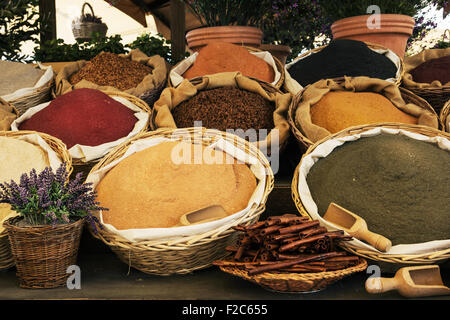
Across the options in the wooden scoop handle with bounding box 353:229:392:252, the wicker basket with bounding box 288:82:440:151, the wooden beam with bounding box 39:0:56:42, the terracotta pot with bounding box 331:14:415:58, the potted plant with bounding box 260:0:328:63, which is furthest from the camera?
the wooden beam with bounding box 39:0:56:42

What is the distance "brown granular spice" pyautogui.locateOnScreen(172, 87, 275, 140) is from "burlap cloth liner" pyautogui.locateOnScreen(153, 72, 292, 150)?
23mm

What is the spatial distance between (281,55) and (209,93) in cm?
112

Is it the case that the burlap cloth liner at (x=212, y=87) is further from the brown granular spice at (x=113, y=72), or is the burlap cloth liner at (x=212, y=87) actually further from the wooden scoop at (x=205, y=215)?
the wooden scoop at (x=205, y=215)

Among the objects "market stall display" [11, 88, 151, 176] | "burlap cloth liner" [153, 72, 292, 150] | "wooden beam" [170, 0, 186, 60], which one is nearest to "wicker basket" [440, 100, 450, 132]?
"burlap cloth liner" [153, 72, 292, 150]

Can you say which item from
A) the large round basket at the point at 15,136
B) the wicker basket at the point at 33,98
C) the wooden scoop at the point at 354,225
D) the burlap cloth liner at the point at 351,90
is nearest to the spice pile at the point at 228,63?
the burlap cloth liner at the point at 351,90

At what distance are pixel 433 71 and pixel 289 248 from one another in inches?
54.9

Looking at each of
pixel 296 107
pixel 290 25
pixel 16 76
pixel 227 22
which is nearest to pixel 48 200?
pixel 296 107

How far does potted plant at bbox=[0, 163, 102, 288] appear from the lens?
1085 millimetres

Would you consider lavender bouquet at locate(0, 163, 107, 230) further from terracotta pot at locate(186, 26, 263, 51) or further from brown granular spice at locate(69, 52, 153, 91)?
terracotta pot at locate(186, 26, 263, 51)

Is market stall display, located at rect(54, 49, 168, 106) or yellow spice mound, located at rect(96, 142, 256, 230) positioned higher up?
market stall display, located at rect(54, 49, 168, 106)

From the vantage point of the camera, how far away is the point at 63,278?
1155 mm

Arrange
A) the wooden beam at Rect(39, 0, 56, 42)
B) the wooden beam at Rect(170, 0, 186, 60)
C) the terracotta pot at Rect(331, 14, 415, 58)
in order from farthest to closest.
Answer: the wooden beam at Rect(170, 0, 186, 60) → the wooden beam at Rect(39, 0, 56, 42) → the terracotta pot at Rect(331, 14, 415, 58)

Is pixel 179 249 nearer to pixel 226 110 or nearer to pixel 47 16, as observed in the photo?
pixel 226 110
